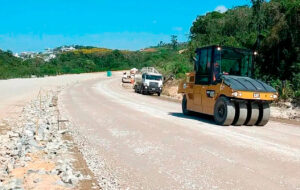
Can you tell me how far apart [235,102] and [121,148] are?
5.18 meters

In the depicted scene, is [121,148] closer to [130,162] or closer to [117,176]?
[130,162]

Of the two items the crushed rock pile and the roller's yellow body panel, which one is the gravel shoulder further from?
the roller's yellow body panel

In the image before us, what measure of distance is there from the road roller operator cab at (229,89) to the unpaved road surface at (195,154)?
620mm

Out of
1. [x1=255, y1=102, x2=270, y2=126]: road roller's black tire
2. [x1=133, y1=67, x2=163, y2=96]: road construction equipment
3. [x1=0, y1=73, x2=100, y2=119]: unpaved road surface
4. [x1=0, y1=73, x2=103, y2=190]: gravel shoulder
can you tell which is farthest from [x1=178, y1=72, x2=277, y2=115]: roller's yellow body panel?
[x1=133, y1=67, x2=163, y2=96]: road construction equipment

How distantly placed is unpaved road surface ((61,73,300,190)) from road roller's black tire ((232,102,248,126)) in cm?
39

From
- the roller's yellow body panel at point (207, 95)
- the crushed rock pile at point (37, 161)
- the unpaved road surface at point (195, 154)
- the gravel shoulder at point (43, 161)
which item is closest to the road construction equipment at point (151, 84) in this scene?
the roller's yellow body panel at point (207, 95)

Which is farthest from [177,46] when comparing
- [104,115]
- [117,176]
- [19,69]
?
[117,176]

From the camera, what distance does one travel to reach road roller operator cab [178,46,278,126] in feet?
38.5

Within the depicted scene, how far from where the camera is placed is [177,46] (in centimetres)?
13538

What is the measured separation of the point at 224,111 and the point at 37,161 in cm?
673

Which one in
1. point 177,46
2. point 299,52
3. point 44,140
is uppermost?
point 177,46

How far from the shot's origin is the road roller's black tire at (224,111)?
463 inches

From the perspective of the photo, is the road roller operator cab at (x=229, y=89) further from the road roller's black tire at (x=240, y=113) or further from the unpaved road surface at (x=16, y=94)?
the unpaved road surface at (x=16, y=94)

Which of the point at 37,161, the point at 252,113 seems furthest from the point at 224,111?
the point at 37,161
